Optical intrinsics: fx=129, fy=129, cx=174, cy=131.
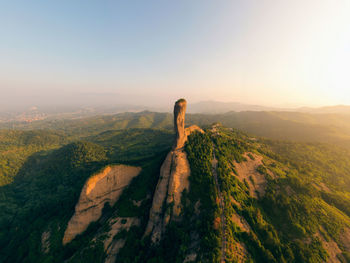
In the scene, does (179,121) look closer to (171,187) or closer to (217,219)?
(171,187)

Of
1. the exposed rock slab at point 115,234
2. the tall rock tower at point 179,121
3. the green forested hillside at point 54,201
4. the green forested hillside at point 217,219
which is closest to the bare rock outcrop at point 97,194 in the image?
the green forested hillside at point 217,219

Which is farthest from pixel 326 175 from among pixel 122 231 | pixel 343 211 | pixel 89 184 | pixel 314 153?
pixel 89 184

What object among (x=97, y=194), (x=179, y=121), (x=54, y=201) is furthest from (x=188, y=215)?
(x=54, y=201)

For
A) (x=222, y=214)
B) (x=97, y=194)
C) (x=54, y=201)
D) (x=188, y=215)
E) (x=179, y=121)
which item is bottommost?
(x=54, y=201)

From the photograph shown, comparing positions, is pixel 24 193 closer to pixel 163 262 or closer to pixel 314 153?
pixel 163 262

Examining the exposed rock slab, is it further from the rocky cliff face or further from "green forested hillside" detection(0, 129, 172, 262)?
the rocky cliff face

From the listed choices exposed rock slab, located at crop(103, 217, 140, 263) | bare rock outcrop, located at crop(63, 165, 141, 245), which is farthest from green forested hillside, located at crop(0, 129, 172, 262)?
bare rock outcrop, located at crop(63, 165, 141, 245)
